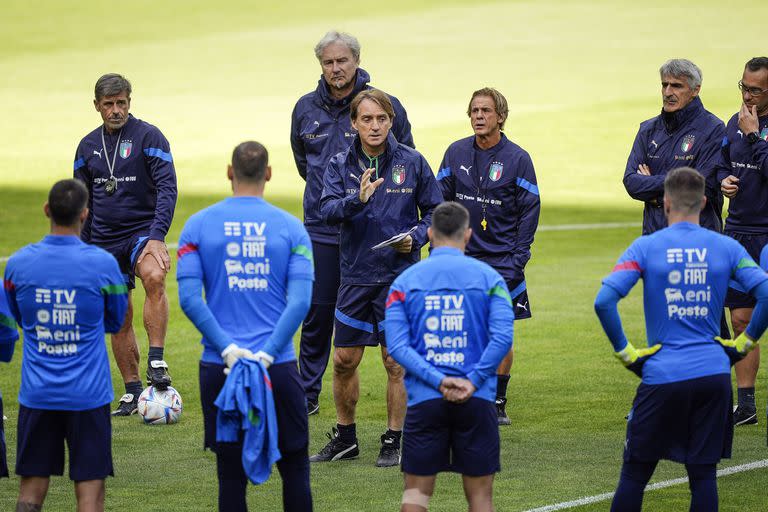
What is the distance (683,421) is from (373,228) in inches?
112

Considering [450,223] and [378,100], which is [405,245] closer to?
[378,100]

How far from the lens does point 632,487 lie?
22.0 feet

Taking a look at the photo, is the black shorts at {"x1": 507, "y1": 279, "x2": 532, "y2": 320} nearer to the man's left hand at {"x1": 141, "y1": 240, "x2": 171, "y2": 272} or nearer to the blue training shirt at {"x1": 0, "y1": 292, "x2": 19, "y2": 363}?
the man's left hand at {"x1": 141, "y1": 240, "x2": 171, "y2": 272}

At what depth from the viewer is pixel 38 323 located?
259 inches

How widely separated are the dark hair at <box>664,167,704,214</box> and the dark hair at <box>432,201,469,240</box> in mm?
1067

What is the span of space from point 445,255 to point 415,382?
627mm

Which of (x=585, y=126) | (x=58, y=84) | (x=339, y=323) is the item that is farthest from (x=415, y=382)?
(x=58, y=84)

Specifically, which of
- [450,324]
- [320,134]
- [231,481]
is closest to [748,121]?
[320,134]

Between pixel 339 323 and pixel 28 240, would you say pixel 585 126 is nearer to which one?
pixel 28 240

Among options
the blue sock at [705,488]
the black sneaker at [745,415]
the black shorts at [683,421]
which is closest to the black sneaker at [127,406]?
the black sneaker at [745,415]

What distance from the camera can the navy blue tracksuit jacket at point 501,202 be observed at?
1020 centimetres

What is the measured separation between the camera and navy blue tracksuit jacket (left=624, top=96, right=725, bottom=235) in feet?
32.3

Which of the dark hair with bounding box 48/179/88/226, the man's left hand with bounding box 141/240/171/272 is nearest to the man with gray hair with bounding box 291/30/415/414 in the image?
the man's left hand with bounding box 141/240/171/272

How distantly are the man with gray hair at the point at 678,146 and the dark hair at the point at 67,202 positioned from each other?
4.56m
